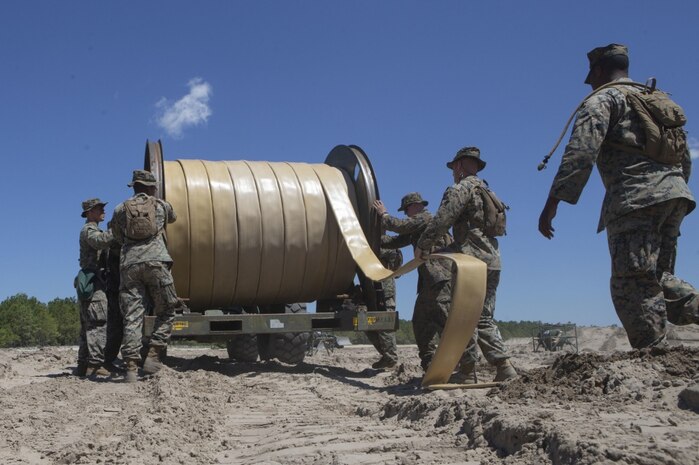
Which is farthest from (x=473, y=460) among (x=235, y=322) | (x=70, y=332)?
(x=70, y=332)

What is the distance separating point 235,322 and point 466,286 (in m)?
3.00

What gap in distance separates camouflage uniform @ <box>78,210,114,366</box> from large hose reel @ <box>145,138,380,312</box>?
2.53 ft

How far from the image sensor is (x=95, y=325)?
7277mm

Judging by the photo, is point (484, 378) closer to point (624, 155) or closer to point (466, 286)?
point (466, 286)

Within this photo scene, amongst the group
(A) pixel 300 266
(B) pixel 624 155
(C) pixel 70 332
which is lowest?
(C) pixel 70 332

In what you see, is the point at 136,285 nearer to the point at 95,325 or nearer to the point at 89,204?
the point at 95,325

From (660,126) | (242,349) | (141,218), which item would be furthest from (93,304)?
(660,126)

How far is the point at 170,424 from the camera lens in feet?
14.0

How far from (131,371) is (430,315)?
9.70ft

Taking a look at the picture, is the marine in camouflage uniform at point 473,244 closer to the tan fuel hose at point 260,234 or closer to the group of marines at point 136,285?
the tan fuel hose at point 260,234

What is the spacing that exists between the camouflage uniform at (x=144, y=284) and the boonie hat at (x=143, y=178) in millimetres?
168

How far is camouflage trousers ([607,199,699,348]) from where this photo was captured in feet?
13.8

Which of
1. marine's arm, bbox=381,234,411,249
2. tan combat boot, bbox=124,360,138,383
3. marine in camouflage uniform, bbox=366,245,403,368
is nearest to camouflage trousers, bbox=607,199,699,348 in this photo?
marine's arm, bbox=381,234,411,249

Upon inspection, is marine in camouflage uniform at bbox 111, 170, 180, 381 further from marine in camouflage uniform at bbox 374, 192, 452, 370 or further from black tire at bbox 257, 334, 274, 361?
black tire at bbox 257, 334, 274, 361
